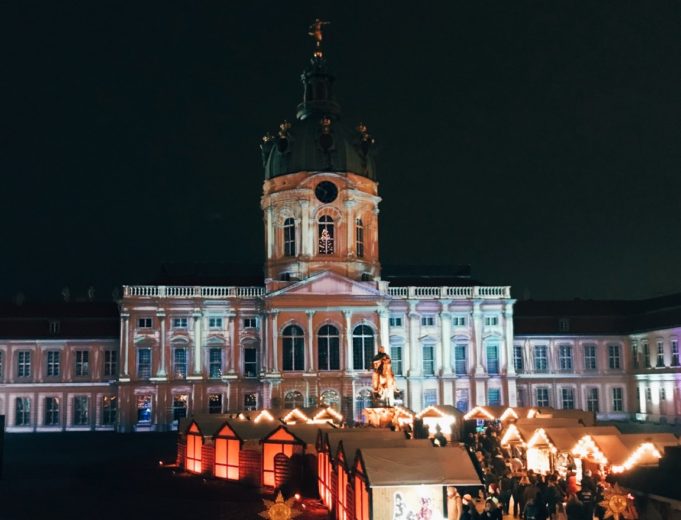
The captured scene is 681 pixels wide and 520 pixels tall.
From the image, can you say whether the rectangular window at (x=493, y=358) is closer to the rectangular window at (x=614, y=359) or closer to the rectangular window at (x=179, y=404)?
the rectangular window at (x=614, y=359)

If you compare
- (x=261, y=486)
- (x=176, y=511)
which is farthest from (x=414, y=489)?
(x=261, y=486)

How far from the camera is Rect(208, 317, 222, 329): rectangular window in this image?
5625 cm

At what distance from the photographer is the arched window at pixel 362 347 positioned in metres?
55.4

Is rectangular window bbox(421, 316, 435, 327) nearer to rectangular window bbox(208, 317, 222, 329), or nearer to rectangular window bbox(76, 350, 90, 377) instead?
rectangular window bbox(208, 317, 222, 329)

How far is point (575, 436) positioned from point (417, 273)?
41.3 meters

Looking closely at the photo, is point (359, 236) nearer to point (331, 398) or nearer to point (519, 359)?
point (331, 398)

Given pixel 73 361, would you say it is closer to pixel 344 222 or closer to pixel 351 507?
pixel 344 222

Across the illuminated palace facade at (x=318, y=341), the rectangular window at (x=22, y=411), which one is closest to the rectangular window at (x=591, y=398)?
the illuminated palace facade at (x=318, y=341)

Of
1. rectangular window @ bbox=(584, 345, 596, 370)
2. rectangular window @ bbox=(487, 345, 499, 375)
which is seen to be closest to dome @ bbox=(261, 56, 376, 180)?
rectangular window @ bbox=(487, 345, 499, 375)

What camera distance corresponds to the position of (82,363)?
5741 cm

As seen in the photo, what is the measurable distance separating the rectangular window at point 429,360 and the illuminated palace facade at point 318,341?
0.10 meters

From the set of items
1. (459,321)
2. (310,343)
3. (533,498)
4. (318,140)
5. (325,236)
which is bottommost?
(533,498)

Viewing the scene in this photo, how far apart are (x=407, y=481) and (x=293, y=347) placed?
36689mm

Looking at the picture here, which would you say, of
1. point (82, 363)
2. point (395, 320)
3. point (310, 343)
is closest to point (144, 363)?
point (82, 363)
